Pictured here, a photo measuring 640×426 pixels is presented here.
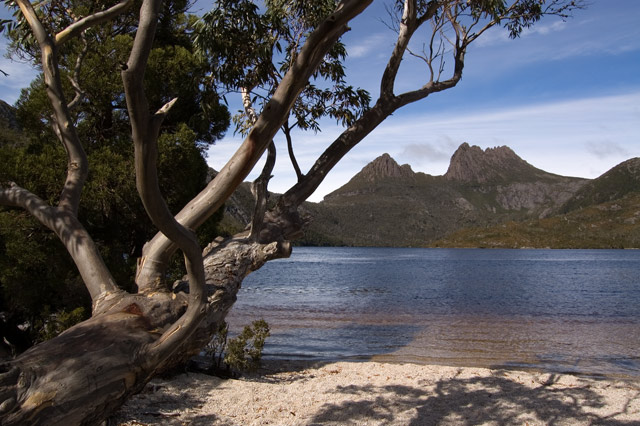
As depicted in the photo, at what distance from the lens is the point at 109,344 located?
2562mm

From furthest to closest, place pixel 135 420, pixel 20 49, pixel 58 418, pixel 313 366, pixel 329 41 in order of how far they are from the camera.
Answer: pixel 313 366, pixel 20 49, pixel 135 420, pixel 329 41, pixel 58 418

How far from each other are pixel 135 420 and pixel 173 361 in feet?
8.36

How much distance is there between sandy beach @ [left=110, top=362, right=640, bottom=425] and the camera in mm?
5855

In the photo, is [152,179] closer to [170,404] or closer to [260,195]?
[260,195]

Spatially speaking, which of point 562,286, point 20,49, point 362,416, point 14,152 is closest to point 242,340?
point 362,416

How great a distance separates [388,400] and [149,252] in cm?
447

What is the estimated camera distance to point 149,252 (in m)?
3.50

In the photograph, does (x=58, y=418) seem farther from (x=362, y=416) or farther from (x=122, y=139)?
(x=122, y=139)

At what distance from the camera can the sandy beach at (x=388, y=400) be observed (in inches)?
231

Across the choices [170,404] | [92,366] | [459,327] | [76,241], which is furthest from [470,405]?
[459,327]

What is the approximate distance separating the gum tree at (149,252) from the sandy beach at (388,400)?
8.42 ft

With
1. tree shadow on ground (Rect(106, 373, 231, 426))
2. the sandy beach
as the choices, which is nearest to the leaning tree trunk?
tree shadow on ground (Rect(106, 373, 231, 426))

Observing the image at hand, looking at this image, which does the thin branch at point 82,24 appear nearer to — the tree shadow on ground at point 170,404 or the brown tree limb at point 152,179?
the brown tree limb at point 152,179

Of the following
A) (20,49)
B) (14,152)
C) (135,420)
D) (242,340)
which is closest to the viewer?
(135,420)
